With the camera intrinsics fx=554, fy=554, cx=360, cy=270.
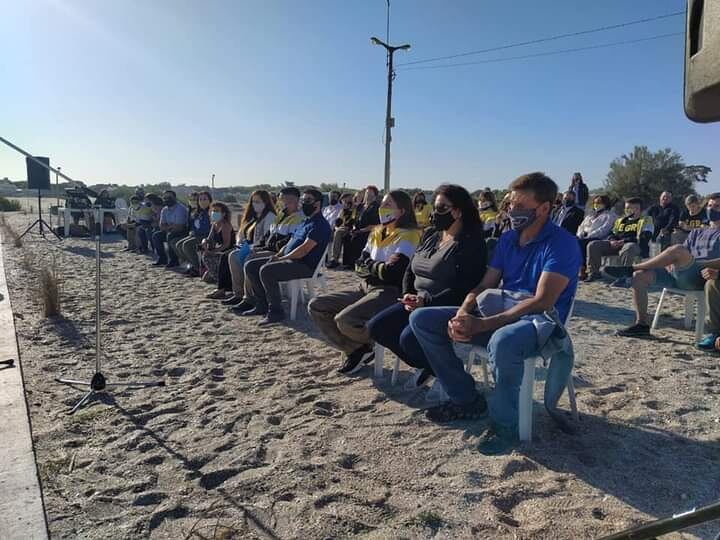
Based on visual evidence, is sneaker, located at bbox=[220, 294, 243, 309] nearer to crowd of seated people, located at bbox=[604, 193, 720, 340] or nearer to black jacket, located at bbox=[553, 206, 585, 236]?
crowd of seated people, located at bbox=[604, 193, 720, 340]

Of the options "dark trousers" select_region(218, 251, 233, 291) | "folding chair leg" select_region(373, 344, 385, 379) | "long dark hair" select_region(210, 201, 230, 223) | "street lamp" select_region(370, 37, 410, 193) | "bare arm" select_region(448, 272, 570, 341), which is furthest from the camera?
"street lamp" select_region(370, 37, 410, 193)

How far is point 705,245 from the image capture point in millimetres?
5660

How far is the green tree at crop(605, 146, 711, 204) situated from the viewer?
29.0 metres

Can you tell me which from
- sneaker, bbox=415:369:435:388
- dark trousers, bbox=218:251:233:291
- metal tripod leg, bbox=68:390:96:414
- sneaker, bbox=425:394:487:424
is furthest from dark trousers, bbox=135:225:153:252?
sneaker, bbox=425:394:487:424

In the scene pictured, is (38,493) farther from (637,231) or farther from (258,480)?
(637,231)

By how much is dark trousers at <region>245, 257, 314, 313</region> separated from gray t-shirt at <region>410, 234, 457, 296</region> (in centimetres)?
251

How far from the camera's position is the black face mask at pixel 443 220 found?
398cm

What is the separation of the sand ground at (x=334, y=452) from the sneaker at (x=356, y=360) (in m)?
0.13

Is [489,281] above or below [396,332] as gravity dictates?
above

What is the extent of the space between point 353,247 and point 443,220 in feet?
21.5

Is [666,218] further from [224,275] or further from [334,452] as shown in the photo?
[334,452]

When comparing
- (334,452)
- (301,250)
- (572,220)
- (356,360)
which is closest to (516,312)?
(334,452)

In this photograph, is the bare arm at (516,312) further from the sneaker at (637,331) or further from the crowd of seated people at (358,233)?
the crowd of seated people at (358,233)

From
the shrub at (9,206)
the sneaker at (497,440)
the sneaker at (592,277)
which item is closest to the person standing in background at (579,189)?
the sneaker at (592,277)
